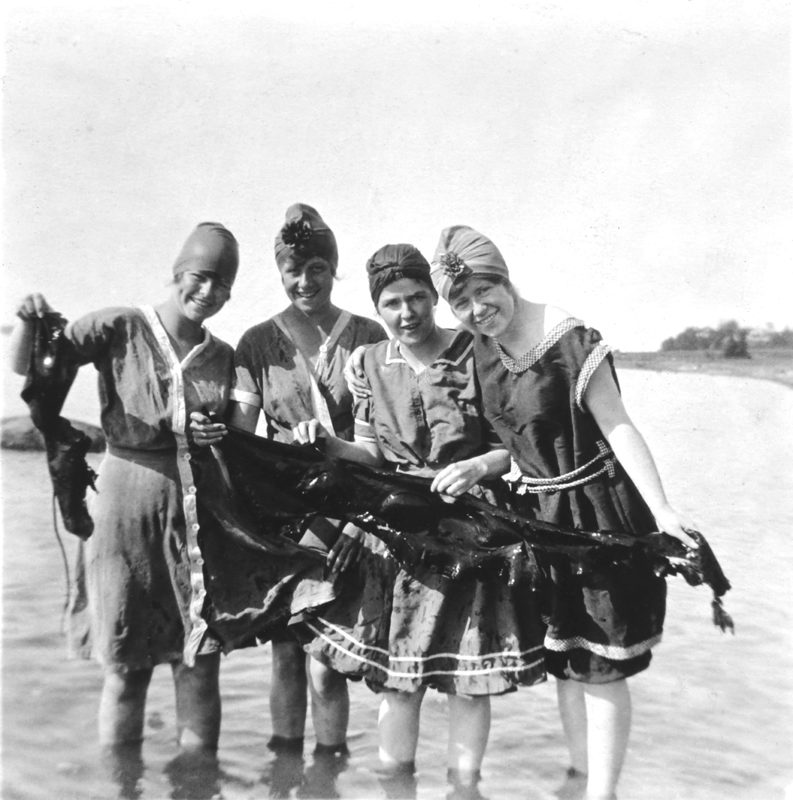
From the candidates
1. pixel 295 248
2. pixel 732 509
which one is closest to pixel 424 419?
pixel 295 248

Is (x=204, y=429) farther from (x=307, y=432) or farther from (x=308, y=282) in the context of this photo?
(x=308, y=282)

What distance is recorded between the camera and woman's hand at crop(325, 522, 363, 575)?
123 inches

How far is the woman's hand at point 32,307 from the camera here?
294 centimetres

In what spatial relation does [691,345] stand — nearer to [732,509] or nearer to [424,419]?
[732,509]

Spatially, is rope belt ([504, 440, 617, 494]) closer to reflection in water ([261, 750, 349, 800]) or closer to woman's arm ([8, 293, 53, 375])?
reflection in water ([261, 750, 349, 800])

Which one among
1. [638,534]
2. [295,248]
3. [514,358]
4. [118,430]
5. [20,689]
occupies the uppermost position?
[295,248]

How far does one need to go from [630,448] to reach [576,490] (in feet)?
0.82

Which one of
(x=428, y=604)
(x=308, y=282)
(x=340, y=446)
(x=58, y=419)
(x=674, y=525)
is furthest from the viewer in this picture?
(x=308, y=282)

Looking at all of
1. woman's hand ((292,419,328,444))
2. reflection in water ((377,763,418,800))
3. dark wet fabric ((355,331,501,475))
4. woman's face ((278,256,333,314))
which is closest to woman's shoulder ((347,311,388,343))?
woman's face ((278,256,333,314))

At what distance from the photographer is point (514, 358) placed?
2.90 meters

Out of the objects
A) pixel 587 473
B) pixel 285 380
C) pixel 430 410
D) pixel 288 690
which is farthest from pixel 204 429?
pixel 587 473

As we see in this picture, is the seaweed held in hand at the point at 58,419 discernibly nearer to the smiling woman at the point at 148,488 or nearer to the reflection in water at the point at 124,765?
the smiling woman at the point at 148,488

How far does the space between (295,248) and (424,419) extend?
89cm

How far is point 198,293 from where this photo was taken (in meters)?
3.24
